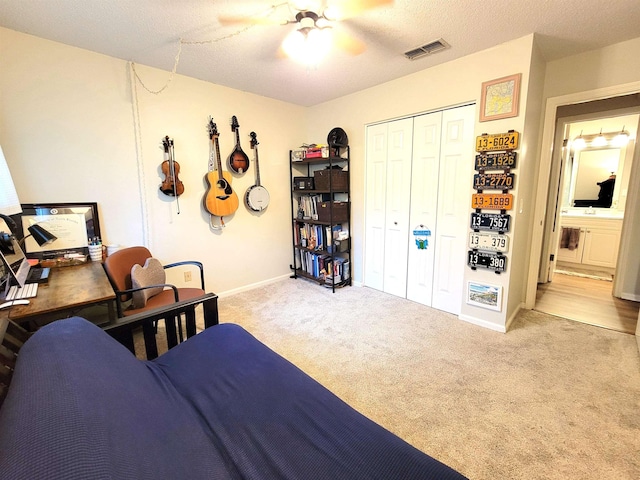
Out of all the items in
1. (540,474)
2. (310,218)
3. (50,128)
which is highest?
(50,128)

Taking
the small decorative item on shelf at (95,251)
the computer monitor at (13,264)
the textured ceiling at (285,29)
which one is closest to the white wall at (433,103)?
the textured ceiling at (285,29)

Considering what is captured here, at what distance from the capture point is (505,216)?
2.33m

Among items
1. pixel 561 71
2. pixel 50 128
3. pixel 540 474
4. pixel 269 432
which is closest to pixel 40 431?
pixel 269 432

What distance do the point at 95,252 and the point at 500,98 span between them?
11.5ft

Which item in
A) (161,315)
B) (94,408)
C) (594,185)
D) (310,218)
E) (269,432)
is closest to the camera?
(94,408)

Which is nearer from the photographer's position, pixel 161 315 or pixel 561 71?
pixel 161 315

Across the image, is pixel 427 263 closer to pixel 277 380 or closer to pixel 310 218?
pixel 310 218

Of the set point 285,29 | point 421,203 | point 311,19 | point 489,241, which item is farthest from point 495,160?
point 285,29

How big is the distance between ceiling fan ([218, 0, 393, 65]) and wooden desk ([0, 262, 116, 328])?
1.85m

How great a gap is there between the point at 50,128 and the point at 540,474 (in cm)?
374

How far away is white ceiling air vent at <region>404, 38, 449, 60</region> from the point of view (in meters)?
2.20

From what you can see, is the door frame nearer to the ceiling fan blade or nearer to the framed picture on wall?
the framed picture on wall

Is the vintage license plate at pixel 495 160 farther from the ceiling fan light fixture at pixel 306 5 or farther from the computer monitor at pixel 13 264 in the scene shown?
the computer monitor at pixel 13 264

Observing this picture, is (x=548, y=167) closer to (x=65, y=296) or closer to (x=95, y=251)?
(x=65, y=296)
